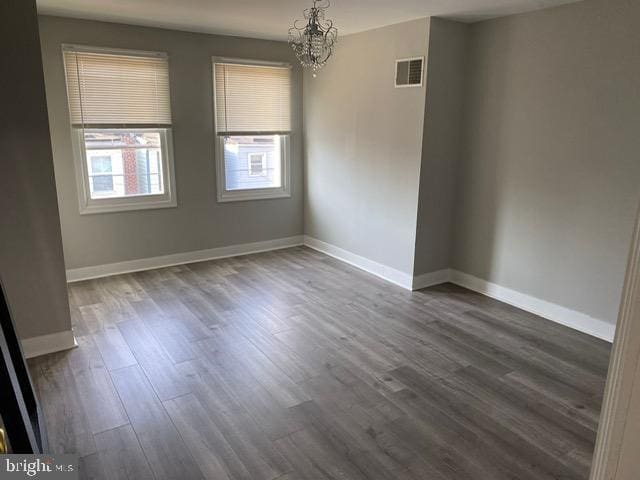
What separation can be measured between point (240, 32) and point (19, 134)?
8.91ft

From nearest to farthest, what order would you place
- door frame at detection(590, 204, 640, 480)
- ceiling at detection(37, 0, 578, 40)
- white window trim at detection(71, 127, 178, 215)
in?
door frame at detection(590, 204, 640, 480) < ceiling at detection(37, 0, 578, 40) < white window trim at detection(71, 127, 178, 215)

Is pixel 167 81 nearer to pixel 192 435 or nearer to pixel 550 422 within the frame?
pixel 192 435

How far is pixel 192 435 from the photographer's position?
2.45 meters

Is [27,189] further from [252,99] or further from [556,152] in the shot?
[556,152]

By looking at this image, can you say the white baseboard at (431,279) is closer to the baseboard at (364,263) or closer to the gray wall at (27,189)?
the baseboard at (364,263)

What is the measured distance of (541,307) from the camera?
4.04m

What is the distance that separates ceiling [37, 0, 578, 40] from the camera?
141 inches

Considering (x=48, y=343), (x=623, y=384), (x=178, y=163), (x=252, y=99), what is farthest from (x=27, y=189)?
(x=623, y=384)

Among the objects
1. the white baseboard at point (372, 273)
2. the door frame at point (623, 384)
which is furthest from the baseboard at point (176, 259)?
the door frame at point (623, 384)

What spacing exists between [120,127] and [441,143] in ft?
10.3

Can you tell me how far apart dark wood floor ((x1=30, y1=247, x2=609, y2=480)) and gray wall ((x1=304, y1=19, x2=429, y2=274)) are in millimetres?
821

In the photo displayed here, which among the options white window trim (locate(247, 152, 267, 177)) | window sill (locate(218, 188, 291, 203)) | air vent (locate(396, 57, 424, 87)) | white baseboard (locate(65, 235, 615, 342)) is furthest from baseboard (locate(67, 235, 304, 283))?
air vent (locate(396, 57, 424, 87))

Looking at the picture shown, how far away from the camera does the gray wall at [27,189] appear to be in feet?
9.29

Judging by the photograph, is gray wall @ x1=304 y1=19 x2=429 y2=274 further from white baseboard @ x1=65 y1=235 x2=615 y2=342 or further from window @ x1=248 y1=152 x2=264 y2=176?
window @ x1=248 y1=152 x2=264 y2=176
